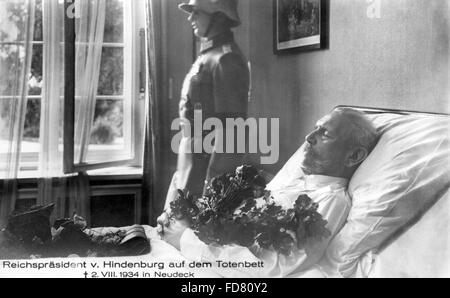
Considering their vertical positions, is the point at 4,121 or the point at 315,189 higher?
the point at 4,121

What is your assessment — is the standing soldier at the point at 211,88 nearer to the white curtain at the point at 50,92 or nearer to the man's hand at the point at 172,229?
the man's hand at the point at 172,229

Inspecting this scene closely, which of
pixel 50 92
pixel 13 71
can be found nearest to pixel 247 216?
pixel 50 92

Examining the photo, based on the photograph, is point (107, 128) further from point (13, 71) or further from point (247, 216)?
point (247, 216)

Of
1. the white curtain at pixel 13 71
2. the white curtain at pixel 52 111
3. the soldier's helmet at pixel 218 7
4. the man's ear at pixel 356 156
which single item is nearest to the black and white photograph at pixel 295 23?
the soldier's helmet at pixel 218 7

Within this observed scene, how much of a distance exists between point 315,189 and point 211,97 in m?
0.48

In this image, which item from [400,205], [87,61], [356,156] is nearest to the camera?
[400,205]

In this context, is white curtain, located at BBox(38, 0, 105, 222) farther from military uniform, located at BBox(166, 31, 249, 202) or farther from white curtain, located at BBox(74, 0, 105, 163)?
military uniform, located at BBox(166, 31, 249, 202)

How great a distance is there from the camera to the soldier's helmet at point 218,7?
1.71 m

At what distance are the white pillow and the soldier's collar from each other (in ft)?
2.01

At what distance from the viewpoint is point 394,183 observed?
1535mm

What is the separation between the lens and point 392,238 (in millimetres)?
1517

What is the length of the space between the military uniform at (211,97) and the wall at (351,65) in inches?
1.5

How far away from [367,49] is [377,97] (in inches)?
6.8
